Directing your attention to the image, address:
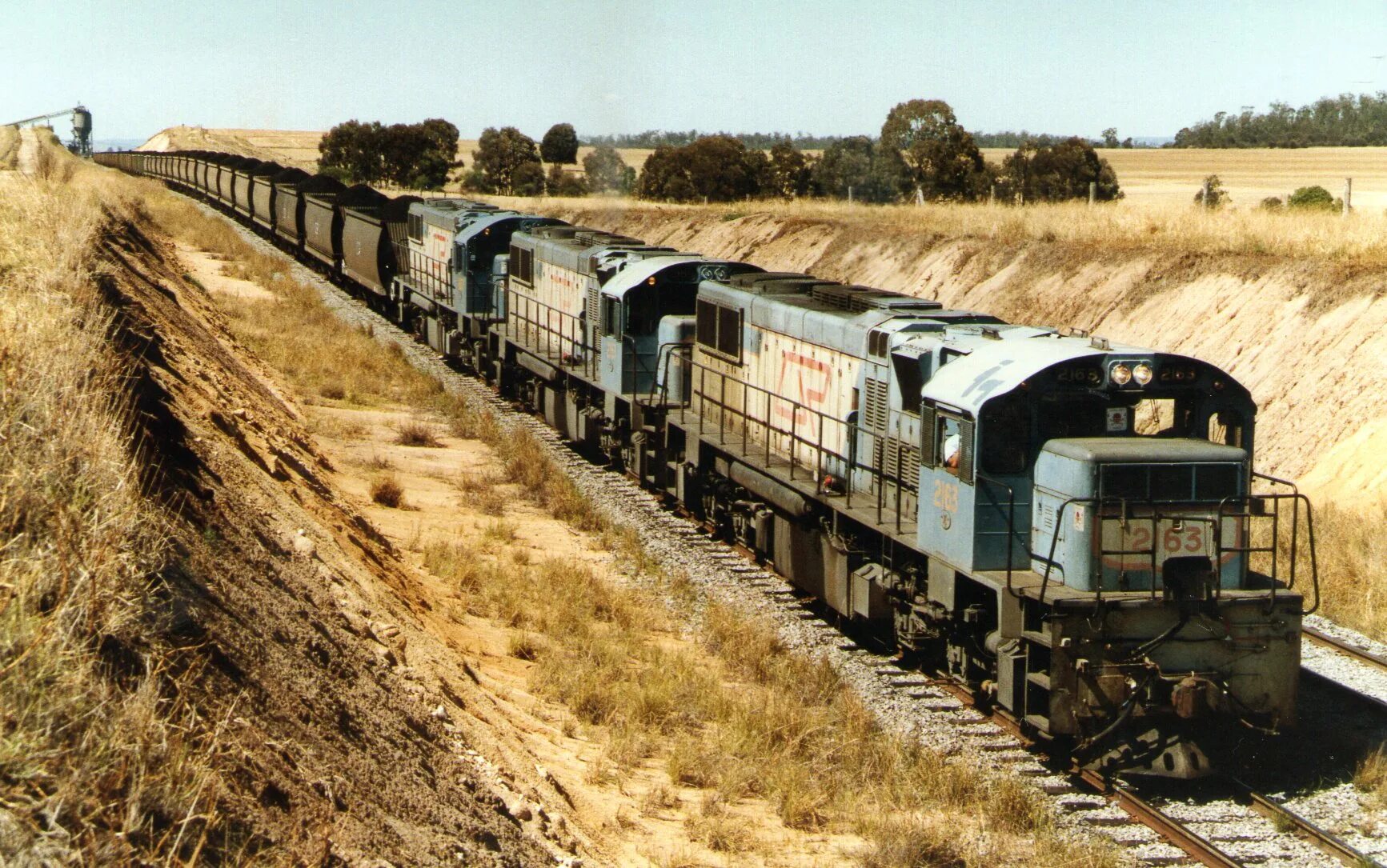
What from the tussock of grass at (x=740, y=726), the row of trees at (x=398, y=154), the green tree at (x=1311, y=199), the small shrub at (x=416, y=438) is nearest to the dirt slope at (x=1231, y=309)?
the green tree at (x=1311, y=199)

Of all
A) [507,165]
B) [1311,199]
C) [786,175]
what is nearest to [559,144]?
[507,165]

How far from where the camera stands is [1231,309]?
25875 mm

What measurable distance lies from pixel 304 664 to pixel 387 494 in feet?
35.1

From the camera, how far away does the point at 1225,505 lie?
35.4 feet

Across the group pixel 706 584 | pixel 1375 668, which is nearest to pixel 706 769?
pixel 706 584

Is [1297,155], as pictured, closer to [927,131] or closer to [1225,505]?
[927,131]

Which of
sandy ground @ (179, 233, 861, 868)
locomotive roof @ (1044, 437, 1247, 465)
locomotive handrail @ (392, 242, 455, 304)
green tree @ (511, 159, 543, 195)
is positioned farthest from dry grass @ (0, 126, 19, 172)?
locomotive roof @ (1044, 437, 1247, 465)

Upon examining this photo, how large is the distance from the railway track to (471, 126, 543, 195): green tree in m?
72.4

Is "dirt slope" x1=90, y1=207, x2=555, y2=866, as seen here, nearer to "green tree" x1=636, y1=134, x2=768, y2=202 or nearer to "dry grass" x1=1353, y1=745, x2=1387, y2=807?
"dry grass" x1=1353, y1=745, x2=1387, y2=807

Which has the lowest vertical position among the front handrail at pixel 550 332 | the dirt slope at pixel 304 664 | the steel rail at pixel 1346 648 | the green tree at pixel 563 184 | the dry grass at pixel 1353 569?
the steel rail at pixel 1346 648

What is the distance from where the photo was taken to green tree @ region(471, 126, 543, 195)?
89.6m

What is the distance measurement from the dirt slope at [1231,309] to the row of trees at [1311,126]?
56415mm

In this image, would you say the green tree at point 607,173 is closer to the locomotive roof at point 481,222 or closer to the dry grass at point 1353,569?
the locomotive roof at point 481,222

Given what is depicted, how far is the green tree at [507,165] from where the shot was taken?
89562 mm
